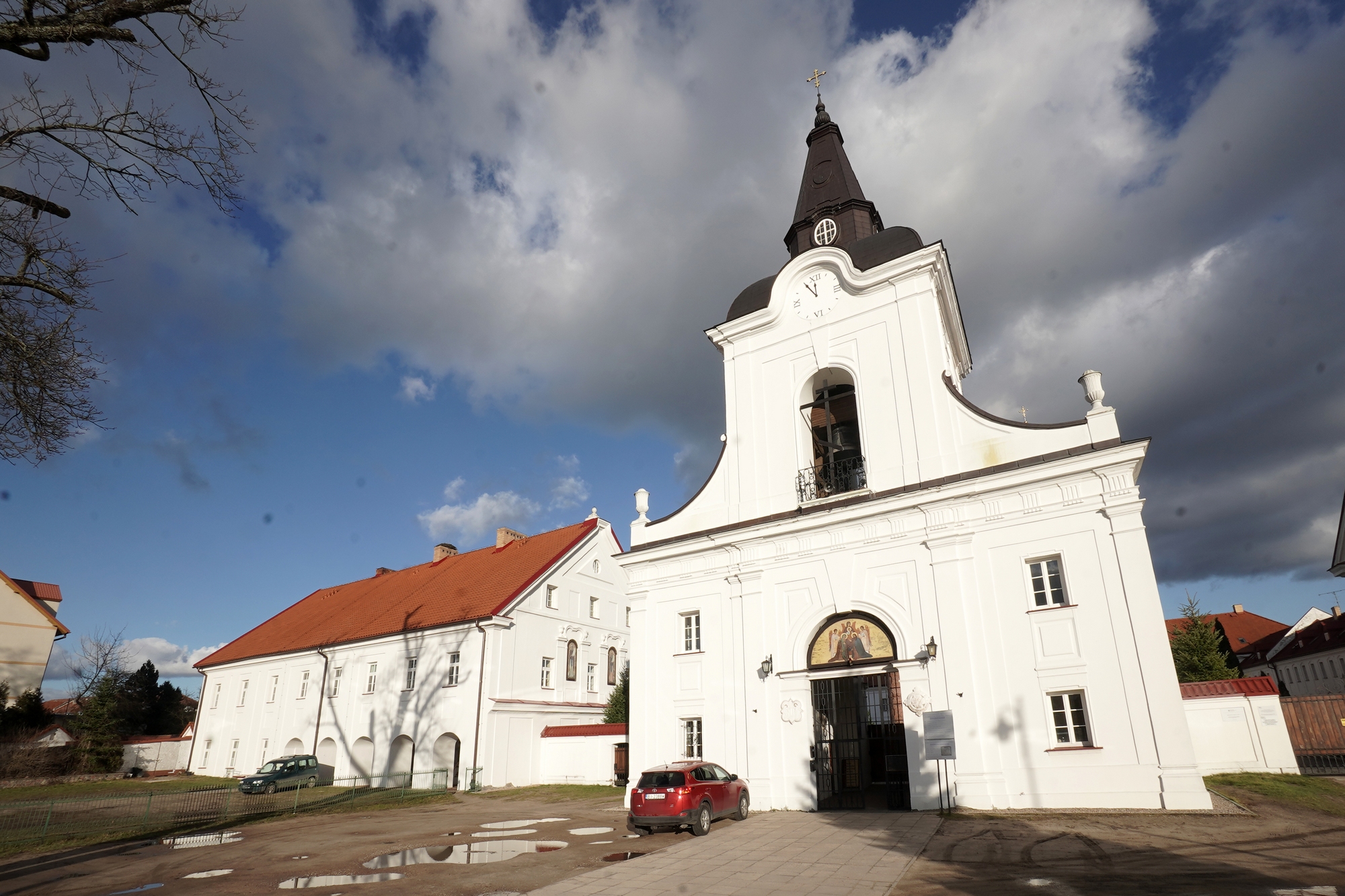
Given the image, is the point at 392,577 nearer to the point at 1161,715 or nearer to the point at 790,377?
the point at 790,377

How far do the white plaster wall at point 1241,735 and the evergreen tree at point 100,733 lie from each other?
45.5 m

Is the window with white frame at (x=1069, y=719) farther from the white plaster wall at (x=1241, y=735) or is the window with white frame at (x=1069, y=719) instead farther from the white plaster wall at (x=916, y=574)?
the white plaster wall at (x=1241, y=735)

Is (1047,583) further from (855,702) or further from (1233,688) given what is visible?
(855,702)

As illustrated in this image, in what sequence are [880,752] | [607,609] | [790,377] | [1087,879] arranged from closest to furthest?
1. [1087,879]
2. [790,377]
3. [880,752]
4. [607,609]

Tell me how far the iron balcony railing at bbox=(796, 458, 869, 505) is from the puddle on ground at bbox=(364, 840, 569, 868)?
34.4ft

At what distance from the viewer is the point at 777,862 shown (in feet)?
35.8

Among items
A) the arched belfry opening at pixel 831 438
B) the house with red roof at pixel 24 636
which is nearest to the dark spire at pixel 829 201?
the arched belfry opening at pixel 831 438

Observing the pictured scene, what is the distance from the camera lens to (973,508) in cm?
1683

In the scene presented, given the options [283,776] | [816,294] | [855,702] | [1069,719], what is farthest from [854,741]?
[283,776]

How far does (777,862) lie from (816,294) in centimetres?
1550

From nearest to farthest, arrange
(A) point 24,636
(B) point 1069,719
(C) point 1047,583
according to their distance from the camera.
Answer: (B) point 1069,719 < (C) point 1047,583 < (A) point 24,636

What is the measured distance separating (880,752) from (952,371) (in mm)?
12316

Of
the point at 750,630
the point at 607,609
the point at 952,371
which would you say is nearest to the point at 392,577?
the point at 607,609

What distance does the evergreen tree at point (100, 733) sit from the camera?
35625mm
